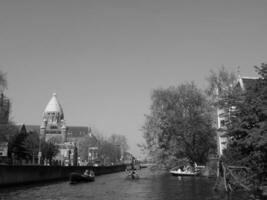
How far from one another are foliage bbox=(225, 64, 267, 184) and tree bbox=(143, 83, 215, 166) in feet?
93.0

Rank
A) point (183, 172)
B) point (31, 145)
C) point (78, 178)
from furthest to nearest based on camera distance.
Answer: point (31, 145) < point (183, 172) < point (78, 178)

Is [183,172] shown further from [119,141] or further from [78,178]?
[119,141]

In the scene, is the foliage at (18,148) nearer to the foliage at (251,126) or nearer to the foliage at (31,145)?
the foliage at (31,145)

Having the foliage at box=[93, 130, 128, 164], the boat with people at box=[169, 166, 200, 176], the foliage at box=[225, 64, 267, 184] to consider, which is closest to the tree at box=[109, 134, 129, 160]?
the foliage at box=[93, 130, 128, 164]

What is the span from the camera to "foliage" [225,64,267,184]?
24.1 m

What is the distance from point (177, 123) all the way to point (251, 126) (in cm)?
3133

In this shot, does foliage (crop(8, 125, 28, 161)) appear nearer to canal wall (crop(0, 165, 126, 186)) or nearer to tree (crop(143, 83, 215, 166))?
canal wall (crop(0, 165, 126, 186))

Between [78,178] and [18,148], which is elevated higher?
[18,148]

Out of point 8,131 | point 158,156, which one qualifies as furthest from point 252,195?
point 8,131

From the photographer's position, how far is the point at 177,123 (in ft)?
191

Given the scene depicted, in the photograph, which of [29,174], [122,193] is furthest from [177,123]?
[29,174]

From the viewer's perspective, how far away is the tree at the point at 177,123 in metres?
58.2

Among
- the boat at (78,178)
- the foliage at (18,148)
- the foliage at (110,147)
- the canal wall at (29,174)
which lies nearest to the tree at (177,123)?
the boat at (78,178)

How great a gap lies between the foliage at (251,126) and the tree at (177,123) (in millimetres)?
28332
